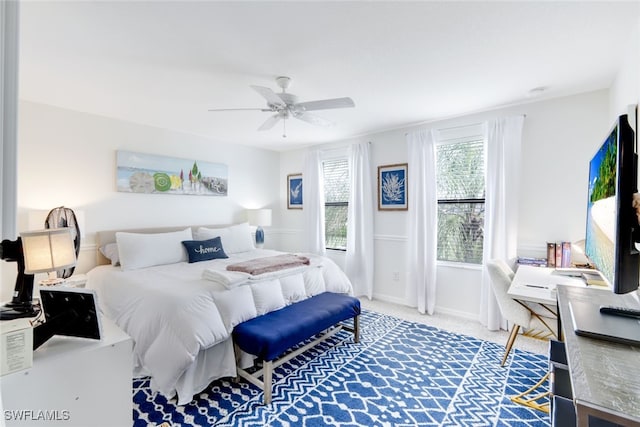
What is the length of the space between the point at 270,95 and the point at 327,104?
47cm

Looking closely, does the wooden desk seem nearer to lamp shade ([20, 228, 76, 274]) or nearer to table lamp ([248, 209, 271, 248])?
lamp shade ([20, 228, 76, 274])

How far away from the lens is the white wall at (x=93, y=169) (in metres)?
3.07

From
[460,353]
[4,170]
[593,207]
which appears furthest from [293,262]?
[4,170]

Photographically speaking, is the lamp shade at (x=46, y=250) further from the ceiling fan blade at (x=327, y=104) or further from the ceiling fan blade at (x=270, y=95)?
the ceiling fan blade at (x=327, y=104)

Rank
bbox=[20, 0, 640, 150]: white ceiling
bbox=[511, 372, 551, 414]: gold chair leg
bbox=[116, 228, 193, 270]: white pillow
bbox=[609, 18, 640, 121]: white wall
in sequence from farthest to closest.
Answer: bbox=[116, 228, 193, 270]: white pillow, bbox=[511, 372, 551, 414]: gold chair leg, bbox=[609, 18, 640, 121]: white wall, bbox=[20, 0, 640, 150]: white ceiling

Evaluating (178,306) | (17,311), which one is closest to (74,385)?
(17,311)

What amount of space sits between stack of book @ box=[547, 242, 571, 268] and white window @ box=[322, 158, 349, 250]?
2.66 metres

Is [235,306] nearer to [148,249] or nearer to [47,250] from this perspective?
[47,250]

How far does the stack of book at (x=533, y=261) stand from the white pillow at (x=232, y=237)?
A: 11.1 ft

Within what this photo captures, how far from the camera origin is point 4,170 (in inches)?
22.1

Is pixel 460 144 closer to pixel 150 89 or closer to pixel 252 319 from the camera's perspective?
pixel 252 319

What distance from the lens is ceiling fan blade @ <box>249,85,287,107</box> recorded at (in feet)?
7.26

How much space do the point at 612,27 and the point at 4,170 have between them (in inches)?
115

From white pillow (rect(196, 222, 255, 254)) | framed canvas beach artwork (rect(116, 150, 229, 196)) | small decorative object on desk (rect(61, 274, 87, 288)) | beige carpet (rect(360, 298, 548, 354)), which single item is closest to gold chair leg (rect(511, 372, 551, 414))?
beige carpet (rect(360, 298, 548, 354))
